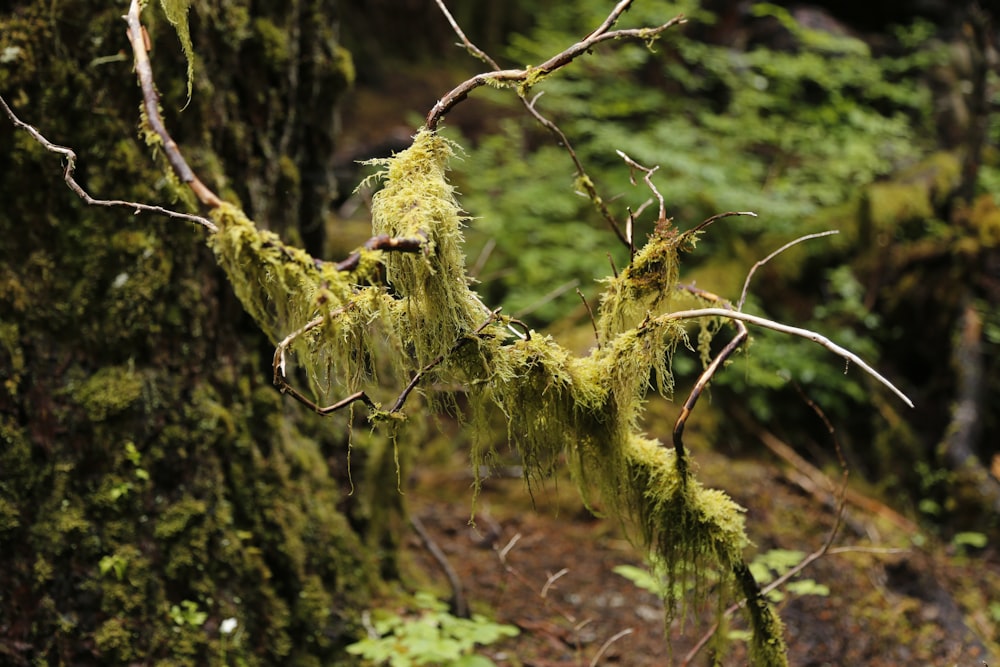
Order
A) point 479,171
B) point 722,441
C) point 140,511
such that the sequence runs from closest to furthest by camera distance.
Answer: point 140,511 < point 722,441 < point 479,171

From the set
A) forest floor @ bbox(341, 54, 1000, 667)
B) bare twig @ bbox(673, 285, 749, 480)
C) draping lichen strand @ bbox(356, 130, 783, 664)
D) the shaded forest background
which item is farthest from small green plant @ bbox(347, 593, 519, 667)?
bare twig @ bbox(673, 285, 749, 480)

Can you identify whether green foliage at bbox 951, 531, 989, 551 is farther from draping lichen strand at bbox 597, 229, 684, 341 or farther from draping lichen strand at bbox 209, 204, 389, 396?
draping lichen strand at bbox 209, 204, 389, 396

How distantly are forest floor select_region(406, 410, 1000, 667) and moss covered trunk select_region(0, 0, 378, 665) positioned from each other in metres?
1.09

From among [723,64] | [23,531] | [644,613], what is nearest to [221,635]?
[23,531]

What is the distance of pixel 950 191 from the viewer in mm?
6559

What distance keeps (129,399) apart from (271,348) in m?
0.73

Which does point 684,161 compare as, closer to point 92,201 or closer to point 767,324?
point 767,324

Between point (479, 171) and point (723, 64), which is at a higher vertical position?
point (723, 64)

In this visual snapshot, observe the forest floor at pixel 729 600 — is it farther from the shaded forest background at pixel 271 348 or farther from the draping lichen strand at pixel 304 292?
the draping lichen strand at pixel 304 292

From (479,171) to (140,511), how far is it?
573 centimetres

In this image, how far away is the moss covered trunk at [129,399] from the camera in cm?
252

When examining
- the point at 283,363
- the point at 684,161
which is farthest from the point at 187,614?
the point at 684,161

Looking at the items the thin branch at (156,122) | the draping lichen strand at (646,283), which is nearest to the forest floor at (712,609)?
the draping lichen strand at (646,283)

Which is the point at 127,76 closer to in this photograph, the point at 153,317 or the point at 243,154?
the point at 243,154
